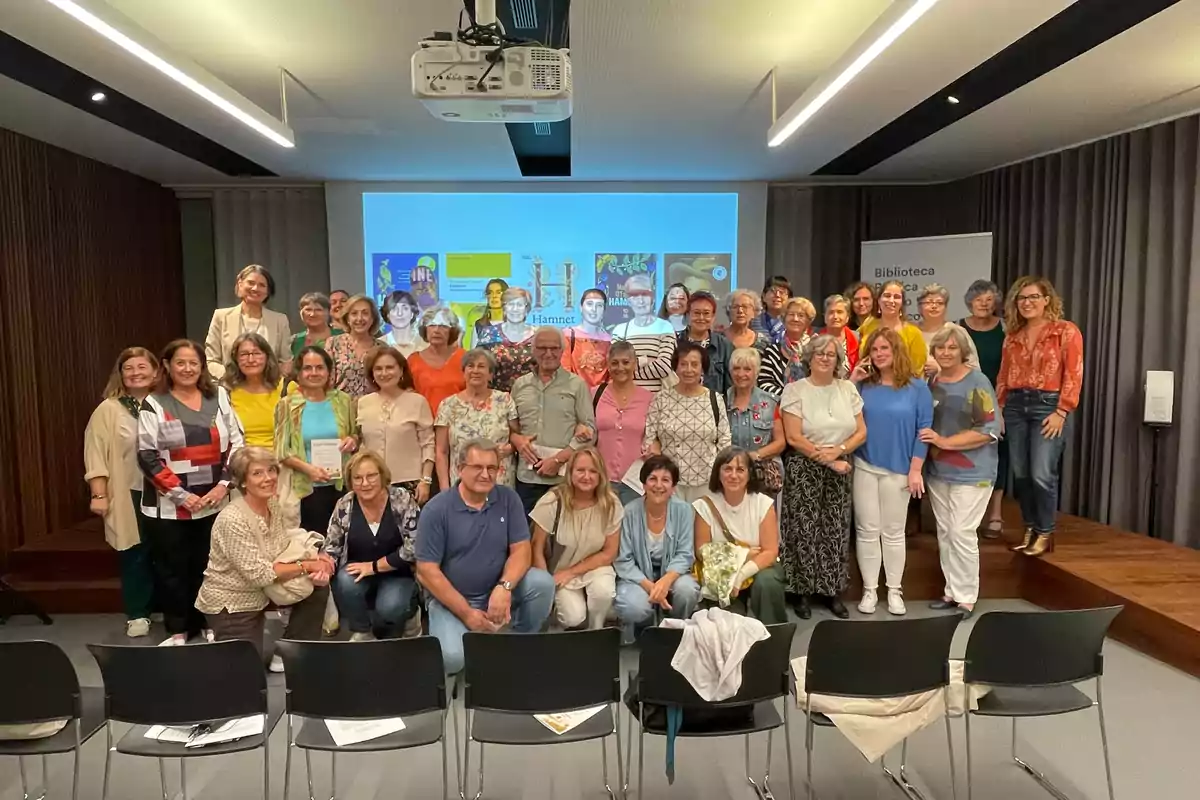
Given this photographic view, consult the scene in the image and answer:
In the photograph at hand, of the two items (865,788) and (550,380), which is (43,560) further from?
(865,788)

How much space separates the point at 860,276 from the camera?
6.97 meters

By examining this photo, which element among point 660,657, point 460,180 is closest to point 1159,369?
point 660,657

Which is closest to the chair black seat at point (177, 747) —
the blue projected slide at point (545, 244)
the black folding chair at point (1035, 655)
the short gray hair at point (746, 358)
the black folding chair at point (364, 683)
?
the black folding chair at point (364, 683)

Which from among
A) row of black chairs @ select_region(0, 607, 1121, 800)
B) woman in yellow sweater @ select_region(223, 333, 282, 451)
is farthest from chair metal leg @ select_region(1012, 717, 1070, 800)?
woman in yellow sweater @ select_region(223, 333, 282, 451)

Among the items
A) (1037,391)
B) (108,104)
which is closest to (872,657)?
(1037,391)

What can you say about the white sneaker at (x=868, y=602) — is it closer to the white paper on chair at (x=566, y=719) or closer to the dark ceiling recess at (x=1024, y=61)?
the white paper on chair at (x=566, y=719)

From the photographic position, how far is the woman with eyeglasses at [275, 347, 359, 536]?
3.31m

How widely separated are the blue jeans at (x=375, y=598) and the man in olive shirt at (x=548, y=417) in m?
0.67

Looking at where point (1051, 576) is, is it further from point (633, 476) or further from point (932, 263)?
point (932, 263)

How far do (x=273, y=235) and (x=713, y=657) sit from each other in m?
6.34

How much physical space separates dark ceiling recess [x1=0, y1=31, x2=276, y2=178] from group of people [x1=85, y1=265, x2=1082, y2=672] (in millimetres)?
1419

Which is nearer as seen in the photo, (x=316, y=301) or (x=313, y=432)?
(x=313, y=432)

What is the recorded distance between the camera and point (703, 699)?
214cm

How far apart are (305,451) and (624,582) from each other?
1.59 m
